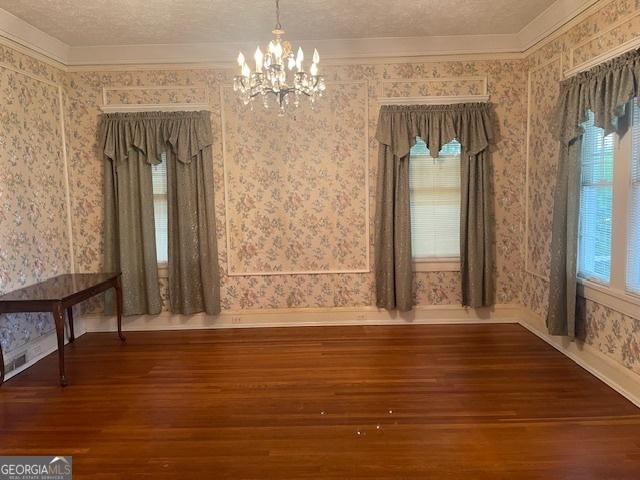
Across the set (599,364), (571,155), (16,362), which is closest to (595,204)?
(571,155)

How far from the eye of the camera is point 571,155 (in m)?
3.54

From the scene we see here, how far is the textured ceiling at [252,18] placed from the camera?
11.8ft

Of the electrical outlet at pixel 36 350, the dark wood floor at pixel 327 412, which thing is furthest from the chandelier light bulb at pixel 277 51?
the electrical outlet at pixel 36 350

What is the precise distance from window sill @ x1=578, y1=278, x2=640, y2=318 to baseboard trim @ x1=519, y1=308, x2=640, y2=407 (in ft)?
1.31

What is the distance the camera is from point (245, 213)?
15.8ft

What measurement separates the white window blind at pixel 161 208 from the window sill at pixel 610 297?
391 centimetres

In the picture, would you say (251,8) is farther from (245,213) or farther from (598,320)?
(598,320)

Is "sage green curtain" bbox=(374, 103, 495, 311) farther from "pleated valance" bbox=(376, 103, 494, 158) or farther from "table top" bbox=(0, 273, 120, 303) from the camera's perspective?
"table top" bbox=(0, 273, 120, 303)

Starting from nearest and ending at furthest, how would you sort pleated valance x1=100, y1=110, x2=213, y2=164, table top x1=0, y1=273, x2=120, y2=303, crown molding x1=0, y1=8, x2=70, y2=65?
table top x1=0, y1=273, x2=120, y2=303 < crown molding x1=0, y1=8, x2=70, y2=65 < pleated valance x1=100, y1=110, x2=213, y2=164

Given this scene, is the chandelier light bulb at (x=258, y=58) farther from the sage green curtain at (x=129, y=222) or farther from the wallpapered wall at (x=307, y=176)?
the sage green curtain at (x=129, y=222)

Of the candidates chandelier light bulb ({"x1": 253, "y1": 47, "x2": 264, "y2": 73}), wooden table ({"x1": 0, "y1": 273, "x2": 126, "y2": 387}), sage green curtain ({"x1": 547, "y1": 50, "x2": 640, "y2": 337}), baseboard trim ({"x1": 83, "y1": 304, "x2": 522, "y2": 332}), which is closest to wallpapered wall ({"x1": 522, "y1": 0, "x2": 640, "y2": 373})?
sage green curtain ({"x1": 547, "y1": 50, "x2": 640, "y2": 337})

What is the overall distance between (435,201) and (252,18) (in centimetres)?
248

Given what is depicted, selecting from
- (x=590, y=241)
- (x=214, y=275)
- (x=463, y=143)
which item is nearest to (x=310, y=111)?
(x=463, y=143)

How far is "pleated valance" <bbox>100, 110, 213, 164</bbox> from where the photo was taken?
4.57m
